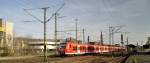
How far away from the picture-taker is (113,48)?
10469cm

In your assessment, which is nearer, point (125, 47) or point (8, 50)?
point (8, 50)

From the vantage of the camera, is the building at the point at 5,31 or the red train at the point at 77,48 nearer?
the red train at the point at 77,48

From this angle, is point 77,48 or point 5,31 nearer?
point 77,48

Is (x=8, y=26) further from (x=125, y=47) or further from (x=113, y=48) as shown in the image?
(x=125, y=47)

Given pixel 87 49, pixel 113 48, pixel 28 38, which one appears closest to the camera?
pixel 87 49

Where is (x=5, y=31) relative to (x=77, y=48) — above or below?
above

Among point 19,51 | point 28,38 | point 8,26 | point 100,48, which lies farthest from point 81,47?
point 28,38

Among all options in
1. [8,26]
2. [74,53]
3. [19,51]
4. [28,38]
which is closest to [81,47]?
[74,53]

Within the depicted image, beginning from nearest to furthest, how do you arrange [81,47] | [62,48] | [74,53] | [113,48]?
[62,48] < [74,53] < [81,47] < [113,48]

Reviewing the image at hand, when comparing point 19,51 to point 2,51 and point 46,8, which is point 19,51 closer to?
point 2,51

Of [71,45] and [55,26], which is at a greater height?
[55,26]

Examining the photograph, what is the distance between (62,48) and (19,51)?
33.0 m

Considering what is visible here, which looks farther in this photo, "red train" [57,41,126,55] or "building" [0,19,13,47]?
"building" [0,19,13,47]

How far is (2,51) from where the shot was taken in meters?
74.6
